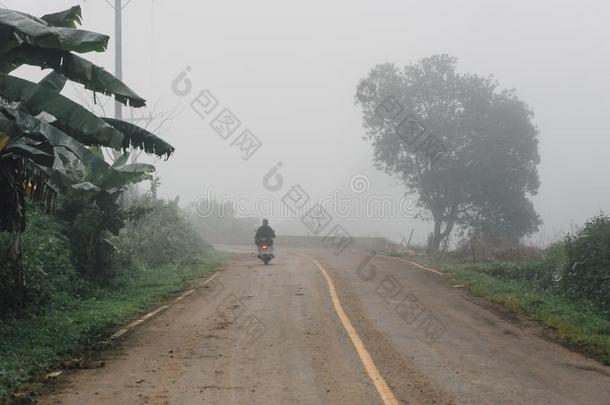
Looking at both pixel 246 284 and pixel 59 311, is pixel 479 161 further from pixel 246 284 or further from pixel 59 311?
pixel 59 311

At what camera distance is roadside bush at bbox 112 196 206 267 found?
2371 cm

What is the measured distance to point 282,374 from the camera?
24.8ft

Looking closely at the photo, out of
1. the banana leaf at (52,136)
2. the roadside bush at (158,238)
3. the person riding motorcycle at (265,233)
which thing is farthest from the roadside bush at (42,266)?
the person riding motorcycle at (265,233)

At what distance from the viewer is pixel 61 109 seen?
9.73 meters

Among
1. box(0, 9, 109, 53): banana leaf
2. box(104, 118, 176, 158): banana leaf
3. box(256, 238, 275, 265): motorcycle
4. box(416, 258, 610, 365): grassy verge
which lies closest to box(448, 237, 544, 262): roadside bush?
box(416, 258, 610, 365): grassy verge

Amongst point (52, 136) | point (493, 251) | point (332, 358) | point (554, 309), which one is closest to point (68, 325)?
point (52, 136)

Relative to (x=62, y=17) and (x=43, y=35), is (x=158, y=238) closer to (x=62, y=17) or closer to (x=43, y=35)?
(x=62, y=17)

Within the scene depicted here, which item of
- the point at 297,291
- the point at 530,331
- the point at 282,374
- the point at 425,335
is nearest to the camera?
the point at 282,374

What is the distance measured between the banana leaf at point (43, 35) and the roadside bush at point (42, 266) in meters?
3.75

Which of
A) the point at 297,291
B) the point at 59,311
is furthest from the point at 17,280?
the point at 297,291

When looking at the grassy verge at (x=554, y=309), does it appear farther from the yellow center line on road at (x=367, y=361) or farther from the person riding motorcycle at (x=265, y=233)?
the person riding motorcycle at (x=265, y=233)

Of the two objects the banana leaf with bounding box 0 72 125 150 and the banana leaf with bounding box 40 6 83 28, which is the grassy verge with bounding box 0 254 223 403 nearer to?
the banana leaf with bounding box 0 72 125 150

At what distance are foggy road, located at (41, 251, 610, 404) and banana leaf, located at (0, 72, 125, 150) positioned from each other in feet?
10.9

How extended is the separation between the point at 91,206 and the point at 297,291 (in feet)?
18.8
